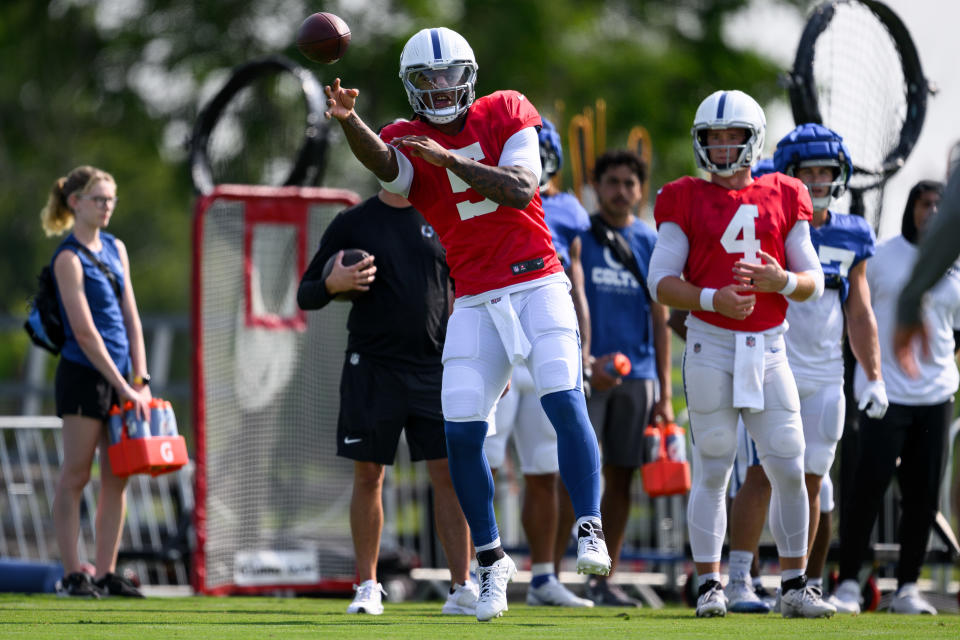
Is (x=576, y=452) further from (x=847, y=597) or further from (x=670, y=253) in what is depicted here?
(x=847, y=597)

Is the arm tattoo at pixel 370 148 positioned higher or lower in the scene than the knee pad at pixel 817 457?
higher

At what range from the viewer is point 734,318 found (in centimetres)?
658

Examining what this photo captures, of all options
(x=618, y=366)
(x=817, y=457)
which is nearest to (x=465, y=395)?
(x=817, y=457)

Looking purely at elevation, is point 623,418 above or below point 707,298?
below

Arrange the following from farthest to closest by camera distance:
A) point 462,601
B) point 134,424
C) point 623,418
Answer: point 623,418
point 134,424
point 462,601

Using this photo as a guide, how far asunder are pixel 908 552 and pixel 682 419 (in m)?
2.83

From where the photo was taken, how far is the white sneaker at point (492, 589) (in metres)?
6.08

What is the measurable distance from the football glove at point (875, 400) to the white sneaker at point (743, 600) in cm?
104

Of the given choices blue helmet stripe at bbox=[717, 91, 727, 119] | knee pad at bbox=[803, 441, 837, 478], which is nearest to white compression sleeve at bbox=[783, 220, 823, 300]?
blue helmet stripe at bbox=[717, 91, 727, 119]

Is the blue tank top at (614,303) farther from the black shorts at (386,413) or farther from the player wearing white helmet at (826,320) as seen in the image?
the black shorts at (386,413)

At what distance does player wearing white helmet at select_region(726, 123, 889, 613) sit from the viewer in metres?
7.30

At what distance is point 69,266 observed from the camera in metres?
→ 8.16

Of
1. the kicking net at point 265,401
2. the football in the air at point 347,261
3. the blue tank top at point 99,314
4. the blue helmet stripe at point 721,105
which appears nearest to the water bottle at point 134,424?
the blue tank top at point 99,314

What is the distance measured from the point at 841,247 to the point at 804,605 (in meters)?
1.79
